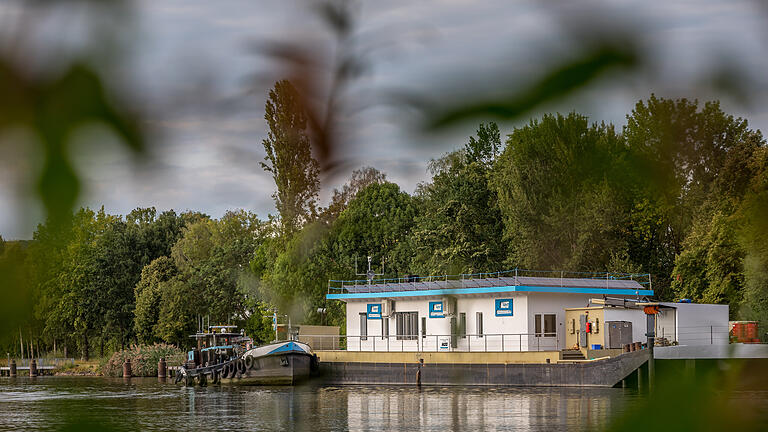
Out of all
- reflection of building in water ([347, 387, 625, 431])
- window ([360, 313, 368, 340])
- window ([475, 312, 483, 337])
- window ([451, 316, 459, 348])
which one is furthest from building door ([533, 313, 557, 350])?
window ([451, 316, 459, 348])

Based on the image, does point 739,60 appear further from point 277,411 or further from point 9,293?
point 277,411

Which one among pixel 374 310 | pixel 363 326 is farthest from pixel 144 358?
pixel 374 310

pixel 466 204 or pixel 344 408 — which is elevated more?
pixel 466 204

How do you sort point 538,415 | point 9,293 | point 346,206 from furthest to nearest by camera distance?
1. point 538,415
2. point 346,206
3. point 9,293

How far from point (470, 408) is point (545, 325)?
35.2 ft

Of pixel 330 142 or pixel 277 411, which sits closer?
pixel 330 142

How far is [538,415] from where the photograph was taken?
25.1 m

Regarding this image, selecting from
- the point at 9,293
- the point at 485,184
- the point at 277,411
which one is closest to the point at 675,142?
the point at 485,184

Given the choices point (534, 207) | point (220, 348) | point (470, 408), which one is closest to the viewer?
point (534, 207)

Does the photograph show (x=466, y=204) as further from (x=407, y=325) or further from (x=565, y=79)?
(x=407, y=325)

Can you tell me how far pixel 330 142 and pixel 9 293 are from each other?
79cm

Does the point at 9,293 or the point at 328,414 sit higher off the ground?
the point at 9,293

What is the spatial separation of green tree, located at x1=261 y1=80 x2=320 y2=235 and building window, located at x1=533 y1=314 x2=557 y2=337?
35.8 metres

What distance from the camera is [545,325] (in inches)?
1485
